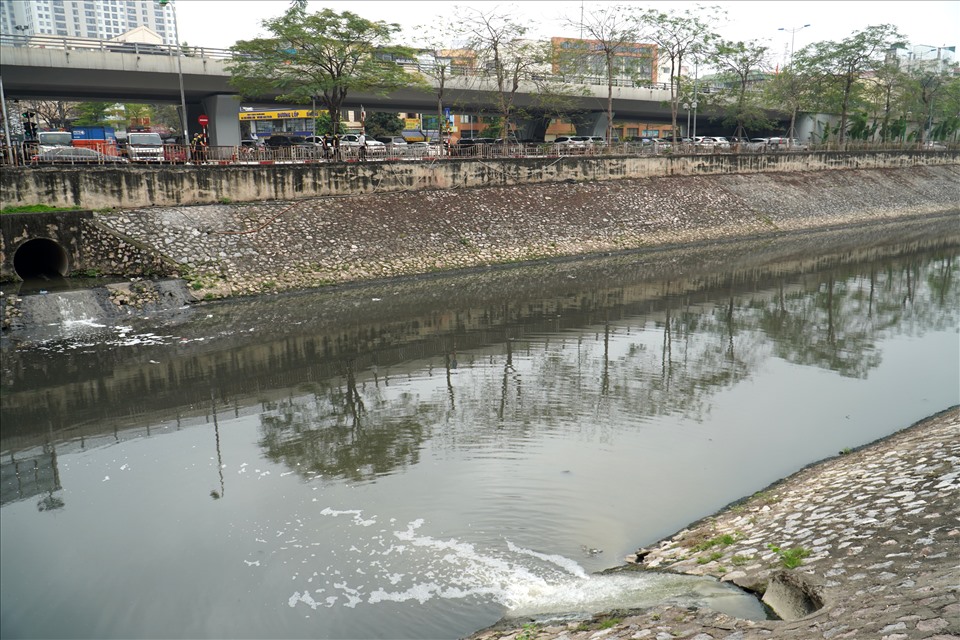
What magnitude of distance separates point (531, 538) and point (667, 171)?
38241 mm

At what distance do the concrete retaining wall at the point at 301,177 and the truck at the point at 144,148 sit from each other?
72.0 inches

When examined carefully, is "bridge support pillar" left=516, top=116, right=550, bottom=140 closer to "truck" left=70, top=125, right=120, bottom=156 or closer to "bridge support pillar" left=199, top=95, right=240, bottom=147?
"bridge support pillar" left=199, top=95, right=240, bottom=147

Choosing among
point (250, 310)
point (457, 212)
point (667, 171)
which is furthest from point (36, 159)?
point (667, 171)

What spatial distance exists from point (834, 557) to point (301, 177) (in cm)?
2740

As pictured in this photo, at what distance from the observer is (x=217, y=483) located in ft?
41.0

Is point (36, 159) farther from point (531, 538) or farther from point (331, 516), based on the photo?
point (531, 538)

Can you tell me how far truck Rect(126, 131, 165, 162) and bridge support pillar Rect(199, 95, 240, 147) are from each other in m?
5.97

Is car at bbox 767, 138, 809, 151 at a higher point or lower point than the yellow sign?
lower

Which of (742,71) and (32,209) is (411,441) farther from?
(742,71)

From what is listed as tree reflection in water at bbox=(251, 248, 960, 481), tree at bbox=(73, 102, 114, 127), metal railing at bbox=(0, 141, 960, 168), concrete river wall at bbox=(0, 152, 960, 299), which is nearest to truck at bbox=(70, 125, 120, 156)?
metal railing at bbox=(0, 141, 960, 168)

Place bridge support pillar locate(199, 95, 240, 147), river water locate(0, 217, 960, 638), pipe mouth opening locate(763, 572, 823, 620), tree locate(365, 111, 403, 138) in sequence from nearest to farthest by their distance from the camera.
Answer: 1. pipe mouth opening locate(763, 572, 823, 620)
2. river water locate(0, 217, 960, 638)
3. bridge support pillar locate(199, 95, 240, 147)
4. tree locate(365, 111, 403, 138)

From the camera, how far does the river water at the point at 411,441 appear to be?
30.1ft

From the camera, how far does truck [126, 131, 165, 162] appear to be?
29.6m

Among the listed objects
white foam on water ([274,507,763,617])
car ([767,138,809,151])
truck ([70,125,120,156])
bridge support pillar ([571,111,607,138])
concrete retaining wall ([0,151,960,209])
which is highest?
bridge support pillar ([571,111,607,138])
